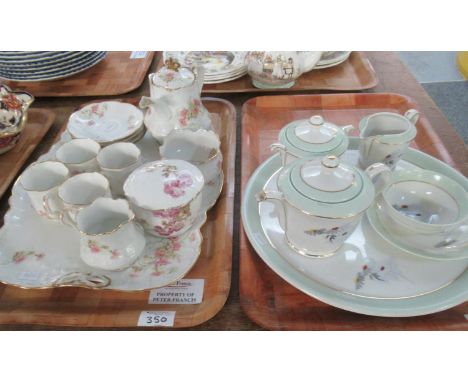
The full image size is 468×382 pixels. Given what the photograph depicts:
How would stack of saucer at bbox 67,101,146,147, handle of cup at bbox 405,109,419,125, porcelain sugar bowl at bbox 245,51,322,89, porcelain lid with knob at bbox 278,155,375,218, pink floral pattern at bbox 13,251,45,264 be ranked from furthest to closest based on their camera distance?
porcelain sugar bowl at bbox 245,51,322,89 < stack of saucer at bbox 67,101,146,147 < handle of cup at bbox 405,109,419,125 < pink floral pattern at bbox 13,251,45,264 < porcelain lid with knob at bbox 278,155,375,218

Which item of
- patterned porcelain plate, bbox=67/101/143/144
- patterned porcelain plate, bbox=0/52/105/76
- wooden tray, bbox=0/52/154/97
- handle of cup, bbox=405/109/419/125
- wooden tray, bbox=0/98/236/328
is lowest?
wooden tray, bbox=0/98/236/328

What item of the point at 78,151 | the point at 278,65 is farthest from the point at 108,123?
the point at 278,65

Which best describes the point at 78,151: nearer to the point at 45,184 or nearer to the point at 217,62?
the point at 45,184

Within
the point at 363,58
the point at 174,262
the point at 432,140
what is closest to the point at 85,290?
the point at 174,262

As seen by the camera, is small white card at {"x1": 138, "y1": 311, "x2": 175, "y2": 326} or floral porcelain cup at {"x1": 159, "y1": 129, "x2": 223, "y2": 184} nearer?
small white card at {"x1": 138, "y1": 311, "x2": 175, "y2": 326}

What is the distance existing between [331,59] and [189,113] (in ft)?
1.93

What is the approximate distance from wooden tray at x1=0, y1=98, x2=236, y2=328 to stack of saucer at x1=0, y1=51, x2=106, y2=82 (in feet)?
2.41

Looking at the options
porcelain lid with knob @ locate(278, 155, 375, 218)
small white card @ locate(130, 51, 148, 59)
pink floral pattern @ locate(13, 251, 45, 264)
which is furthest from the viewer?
small white card @ locate(130, 51, 148, 59)

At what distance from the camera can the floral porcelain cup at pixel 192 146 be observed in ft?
2.56

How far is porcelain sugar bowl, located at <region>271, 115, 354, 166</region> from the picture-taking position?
0.70 meters

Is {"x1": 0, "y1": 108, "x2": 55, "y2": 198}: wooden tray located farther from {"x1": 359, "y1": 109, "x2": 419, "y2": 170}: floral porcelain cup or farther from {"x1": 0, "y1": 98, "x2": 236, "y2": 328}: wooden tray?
{"x1": 359, "y1": 109, "x2": 419, "y2": 170}: floral porcelain cup

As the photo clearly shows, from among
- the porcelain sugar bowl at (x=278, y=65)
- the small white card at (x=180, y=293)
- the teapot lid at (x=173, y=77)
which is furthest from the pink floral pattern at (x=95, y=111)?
the small white card at (x=180, y=293)

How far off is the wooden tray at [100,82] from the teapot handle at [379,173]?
78 cm

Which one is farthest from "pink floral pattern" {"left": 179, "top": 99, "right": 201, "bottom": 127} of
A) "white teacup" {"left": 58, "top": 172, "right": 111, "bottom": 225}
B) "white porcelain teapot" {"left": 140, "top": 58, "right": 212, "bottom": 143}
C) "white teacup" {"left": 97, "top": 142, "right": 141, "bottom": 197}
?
"white teacup" {"left": 58, "top": 172, "right": 111, "bottom": 225}
